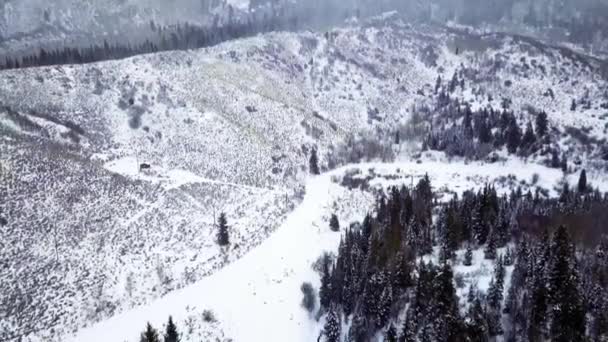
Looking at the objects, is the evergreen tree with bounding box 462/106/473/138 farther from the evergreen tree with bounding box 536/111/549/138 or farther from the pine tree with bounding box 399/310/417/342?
the pine tree with bounding box 399/310/417/342

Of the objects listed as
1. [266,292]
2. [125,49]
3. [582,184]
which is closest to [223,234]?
[266,292]

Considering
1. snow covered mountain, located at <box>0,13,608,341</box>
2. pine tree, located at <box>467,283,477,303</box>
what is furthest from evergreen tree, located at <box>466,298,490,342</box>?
snow covered mountain, located at <box>0,13,608,341</box>

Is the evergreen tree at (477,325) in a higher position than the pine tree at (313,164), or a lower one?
higher

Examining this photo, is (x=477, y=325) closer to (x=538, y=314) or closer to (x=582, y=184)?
(x=538, y=314)

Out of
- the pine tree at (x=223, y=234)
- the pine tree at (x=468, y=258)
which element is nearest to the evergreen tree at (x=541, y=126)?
the pine tree at (x=468, y=258)

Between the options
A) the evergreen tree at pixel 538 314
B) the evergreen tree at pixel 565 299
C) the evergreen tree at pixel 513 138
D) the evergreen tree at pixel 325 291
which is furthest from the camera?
the evergreen tree at pixel 513 138

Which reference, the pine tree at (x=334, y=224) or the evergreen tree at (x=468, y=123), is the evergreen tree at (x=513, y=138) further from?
the pine tree at (x=334, y=224)

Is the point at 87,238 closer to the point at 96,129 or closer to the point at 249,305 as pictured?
the point at 249,305
